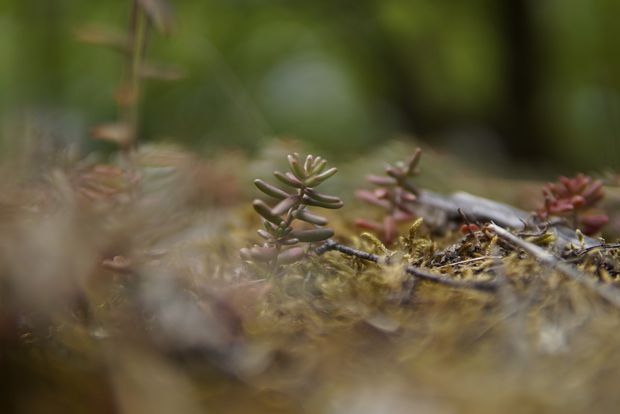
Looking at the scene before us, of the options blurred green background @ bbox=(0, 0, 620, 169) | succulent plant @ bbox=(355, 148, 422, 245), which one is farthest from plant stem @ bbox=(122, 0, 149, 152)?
blurred green background @ bbox=(0, 0, 620, 169)

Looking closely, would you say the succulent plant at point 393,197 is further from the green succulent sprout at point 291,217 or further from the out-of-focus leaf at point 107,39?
the out-of-focus leaf at point 107,39

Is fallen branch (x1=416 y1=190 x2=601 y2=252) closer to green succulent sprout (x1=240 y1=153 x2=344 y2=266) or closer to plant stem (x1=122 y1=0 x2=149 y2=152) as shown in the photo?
green succulent sprout (x1=240 y1=153 x2=344 y2=266)

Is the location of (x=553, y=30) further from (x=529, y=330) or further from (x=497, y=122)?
(x=529, y=330)

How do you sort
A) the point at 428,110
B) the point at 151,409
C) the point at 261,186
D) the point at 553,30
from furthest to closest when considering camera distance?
the point at 428,110 < the point at 553,30 < the point at 261,186 < the point at 151,409

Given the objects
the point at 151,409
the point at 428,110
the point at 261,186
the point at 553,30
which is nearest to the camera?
the point at 151,409

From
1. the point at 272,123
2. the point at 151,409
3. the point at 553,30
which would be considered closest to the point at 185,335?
the point at 151,409

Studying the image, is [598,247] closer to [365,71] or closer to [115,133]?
[115,133]
